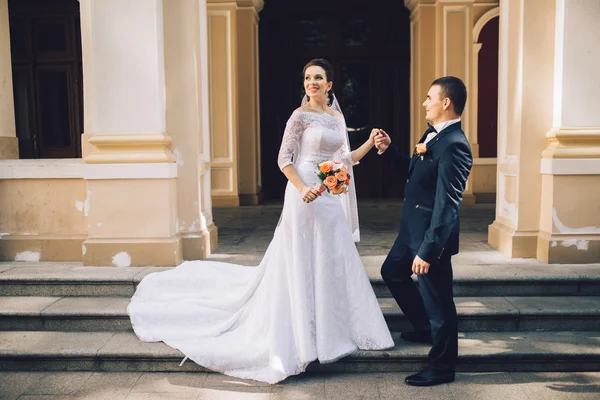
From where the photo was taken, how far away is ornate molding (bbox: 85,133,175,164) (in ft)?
17.2

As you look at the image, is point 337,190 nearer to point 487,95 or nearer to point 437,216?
point 437,216

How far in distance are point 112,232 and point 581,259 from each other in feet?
14.6

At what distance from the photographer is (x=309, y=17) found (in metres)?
10.9

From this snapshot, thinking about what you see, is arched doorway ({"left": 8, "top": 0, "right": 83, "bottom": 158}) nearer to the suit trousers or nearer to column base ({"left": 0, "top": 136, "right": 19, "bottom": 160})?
column base ({"left": 0, "top": 136, "right": 19, "bottom": 160})

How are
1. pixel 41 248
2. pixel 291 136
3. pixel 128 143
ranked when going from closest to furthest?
pixel 291 136 → pixel 128 143 → pixel 41 248

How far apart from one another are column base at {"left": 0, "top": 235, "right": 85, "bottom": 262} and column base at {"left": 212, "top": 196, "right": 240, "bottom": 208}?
181 inches

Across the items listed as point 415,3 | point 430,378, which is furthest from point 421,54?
point 430,378

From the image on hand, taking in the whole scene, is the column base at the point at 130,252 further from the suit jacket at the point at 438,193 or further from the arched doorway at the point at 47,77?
the arched doorway at the point at 47,77

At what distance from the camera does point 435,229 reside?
3414 mm

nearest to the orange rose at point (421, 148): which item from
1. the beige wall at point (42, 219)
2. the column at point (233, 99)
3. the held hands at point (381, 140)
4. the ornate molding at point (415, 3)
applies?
the held hands at point (381, 140)

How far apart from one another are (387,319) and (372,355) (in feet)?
1.81

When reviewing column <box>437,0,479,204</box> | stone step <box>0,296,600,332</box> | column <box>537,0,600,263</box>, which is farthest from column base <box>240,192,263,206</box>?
column <box>537,0,600,263</box>

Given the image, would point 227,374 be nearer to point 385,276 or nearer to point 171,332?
point 171,332

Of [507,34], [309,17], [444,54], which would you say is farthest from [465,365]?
[309,17]
